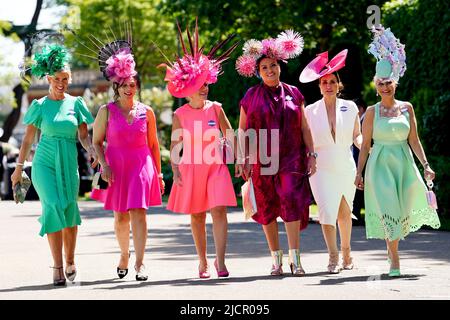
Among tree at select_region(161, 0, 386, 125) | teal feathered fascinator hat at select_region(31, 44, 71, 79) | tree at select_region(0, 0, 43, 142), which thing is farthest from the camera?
tree at select_region(0, 0, 43, 142)

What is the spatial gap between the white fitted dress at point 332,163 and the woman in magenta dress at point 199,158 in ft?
3.24

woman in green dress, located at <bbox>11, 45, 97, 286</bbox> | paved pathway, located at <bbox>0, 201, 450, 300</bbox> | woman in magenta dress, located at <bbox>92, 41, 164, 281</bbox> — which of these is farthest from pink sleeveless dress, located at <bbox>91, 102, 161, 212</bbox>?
paved pathway, located at <bbox>0, 201, 450, 300</bbox>

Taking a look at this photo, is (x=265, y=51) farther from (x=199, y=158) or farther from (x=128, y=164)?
(x=128, y=164)

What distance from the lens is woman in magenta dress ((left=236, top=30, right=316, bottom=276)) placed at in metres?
11.5

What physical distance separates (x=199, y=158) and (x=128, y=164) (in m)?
0.69

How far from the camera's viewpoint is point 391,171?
449 inches

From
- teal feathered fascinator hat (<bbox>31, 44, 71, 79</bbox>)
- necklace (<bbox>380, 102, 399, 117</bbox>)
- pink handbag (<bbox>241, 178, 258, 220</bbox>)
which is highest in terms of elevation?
teal feathered fascinator hat (<bbox>31, 44, 71, 79</bbox>)

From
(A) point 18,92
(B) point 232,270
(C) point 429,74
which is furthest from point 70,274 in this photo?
(A) point 18,92

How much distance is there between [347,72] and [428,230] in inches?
275

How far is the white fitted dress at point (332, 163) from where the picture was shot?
11984 millimetres

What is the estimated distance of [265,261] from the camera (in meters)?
13.1

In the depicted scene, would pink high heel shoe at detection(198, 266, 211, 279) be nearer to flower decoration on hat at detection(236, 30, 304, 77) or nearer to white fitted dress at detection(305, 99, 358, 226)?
white fitted dress at detection(305, 99, 358, 226)

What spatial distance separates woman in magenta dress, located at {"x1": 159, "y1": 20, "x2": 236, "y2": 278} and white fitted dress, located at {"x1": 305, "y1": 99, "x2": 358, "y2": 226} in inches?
38.9
